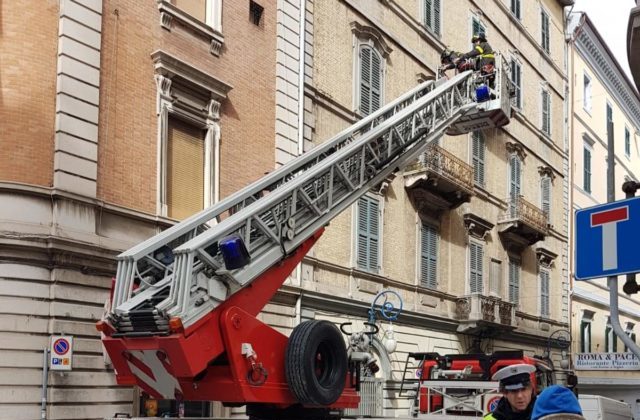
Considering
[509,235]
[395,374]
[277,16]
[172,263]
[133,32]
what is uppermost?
[277,16]

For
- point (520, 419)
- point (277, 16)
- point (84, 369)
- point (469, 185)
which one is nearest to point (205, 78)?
point (277, 16)

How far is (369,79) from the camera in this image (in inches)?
870

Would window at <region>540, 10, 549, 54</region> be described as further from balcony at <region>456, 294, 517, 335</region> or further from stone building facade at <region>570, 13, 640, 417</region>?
balcony at <region>456, 294, 517, 335</region>

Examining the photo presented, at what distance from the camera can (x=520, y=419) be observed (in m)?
4.93

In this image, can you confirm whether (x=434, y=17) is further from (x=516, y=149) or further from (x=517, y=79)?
(x=516, y=149)

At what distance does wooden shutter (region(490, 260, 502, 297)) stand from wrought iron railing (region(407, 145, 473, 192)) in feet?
13.7

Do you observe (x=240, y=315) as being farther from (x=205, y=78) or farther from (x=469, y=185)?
(x=469, y=185)

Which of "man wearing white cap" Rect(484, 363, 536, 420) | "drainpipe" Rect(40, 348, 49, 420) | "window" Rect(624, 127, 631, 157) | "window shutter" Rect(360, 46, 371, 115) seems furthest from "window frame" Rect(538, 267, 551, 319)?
"man wearing white cap" Rect(484, 363, 536, 420)

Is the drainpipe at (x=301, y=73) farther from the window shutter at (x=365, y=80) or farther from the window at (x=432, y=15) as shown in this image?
the window at (x=432, y=15)

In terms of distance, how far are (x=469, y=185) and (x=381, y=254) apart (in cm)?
470

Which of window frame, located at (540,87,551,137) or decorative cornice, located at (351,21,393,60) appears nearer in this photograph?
decorative cornice, located at (351,21,393,60)

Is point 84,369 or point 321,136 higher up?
point 321,136

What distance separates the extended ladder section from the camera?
317 inches

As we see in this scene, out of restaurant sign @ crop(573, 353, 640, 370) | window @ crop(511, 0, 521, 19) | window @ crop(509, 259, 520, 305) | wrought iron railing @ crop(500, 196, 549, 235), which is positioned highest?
window @ crop(511, 0, 521, 19)
